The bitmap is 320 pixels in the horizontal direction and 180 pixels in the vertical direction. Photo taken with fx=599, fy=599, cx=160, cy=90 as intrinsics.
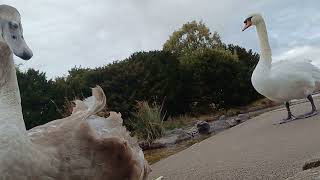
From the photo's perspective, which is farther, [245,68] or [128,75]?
[245,68]

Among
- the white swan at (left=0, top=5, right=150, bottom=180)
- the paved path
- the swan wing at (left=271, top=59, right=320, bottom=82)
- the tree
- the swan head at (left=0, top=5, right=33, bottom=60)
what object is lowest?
the paved path

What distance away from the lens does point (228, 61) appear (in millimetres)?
23344

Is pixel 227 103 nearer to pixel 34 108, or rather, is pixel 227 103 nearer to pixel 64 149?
pixel 34 108

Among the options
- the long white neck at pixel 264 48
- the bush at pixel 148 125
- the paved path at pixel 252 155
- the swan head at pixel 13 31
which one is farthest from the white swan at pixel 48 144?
the bush at pixel 148 125

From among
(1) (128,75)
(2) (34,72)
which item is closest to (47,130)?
(1) (128,75)

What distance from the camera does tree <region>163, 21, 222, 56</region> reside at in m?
34.2

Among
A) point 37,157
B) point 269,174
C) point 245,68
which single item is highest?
point 245,68

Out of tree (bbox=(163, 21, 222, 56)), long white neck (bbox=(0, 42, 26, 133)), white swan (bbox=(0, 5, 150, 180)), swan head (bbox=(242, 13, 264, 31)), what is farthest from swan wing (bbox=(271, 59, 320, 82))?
tree (bbox=(163, 21, 222, 56))

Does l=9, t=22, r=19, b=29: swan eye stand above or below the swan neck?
below

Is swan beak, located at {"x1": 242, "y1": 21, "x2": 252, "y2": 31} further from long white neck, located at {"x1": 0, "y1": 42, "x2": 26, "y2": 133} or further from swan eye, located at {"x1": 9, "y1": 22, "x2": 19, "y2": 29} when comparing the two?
swan eye, located at {"x1": 9, "y1": 22, "x2": 19, "y2": 29}

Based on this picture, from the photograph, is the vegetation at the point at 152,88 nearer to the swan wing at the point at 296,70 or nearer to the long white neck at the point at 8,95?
the swan wing at the point at 296,70

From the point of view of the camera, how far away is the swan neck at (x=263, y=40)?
41.7 ft

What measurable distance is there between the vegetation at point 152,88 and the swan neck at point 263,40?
3.37 m

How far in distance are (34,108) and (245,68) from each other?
8.99 meters
